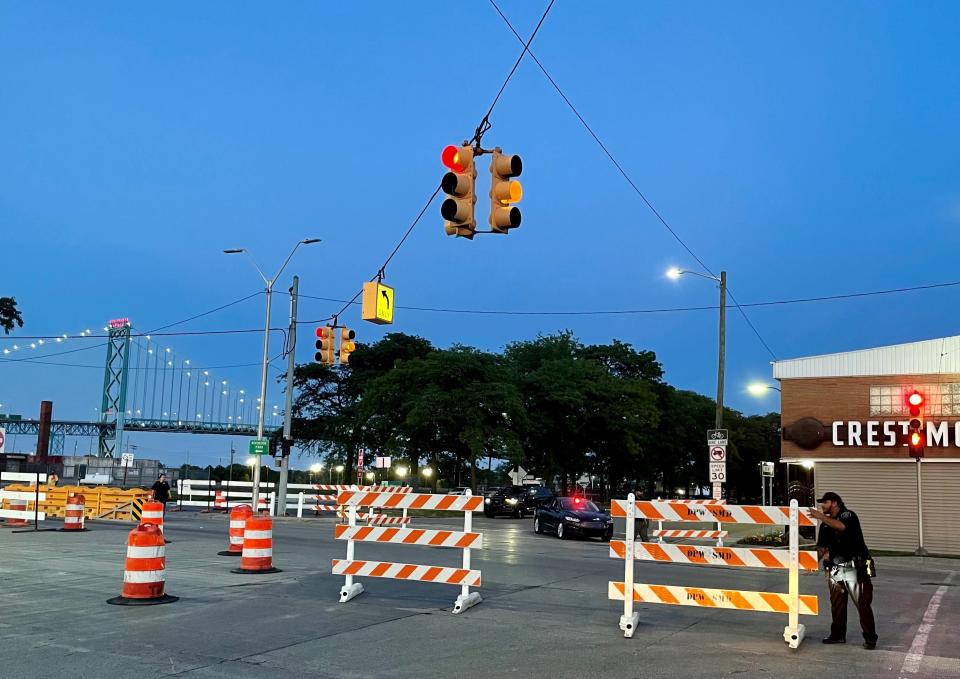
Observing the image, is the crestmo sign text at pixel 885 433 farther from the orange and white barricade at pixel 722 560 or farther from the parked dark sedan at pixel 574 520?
the orange and white barricade at pixel 722 560

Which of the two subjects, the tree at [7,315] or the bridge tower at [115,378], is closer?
the tree at [7,315]

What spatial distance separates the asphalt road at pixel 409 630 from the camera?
7.74 meters

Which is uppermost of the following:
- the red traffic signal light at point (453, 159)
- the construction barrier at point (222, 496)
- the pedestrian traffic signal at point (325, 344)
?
the red traffic signal light at point (453, 159)

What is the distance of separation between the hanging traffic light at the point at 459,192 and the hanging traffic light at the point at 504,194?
11.9 inches

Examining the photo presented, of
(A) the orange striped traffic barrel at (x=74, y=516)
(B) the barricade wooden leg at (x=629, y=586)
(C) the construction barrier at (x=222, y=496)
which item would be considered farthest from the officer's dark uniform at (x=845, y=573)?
(C) the construction barrier at (x=222, y=496)

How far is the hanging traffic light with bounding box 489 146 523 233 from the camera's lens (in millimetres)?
11719

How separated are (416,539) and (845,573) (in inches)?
200

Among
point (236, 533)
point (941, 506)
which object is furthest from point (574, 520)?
point (236, 533)

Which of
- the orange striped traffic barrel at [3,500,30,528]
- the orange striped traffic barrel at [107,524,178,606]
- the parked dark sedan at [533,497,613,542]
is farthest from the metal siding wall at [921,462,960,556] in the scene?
the orange striped traffic barrel at [3,500,30,528]

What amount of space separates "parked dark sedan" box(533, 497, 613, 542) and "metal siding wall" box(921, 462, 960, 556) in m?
10.1

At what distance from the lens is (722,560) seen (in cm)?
959

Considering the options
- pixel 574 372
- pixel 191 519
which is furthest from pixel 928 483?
pixel 574 372

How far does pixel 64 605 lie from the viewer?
34.6ft

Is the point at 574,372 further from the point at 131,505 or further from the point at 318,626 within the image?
the point at 318,626
